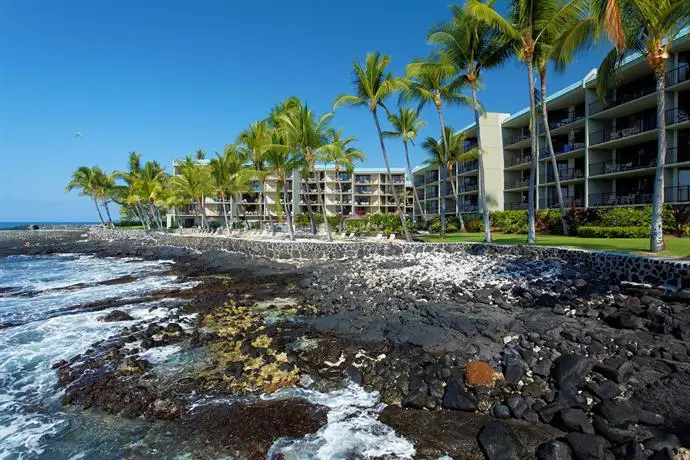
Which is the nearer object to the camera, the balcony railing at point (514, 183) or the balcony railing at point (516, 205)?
the balcony railing at point (516, 205)

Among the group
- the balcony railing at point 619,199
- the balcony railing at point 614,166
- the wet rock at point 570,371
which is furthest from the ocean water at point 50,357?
the balcony railing at point 614,166

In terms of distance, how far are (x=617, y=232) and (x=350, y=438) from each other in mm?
19595

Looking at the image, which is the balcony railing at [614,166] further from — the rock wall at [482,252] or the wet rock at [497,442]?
the wet rock at [497,442]

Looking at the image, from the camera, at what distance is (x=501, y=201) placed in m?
41.3


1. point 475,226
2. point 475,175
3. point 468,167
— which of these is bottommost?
point 475,226

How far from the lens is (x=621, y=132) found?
2805cm

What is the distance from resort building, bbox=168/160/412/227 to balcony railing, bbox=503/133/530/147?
2646cm

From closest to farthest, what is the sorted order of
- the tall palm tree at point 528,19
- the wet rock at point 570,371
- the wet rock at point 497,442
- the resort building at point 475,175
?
the wet rock at point 497,442, the wet rock at point 570,371, the tall palm tree at point 528,19, the resort building at point 475,175

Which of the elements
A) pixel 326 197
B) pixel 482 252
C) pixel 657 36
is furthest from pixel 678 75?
pixel 326 197

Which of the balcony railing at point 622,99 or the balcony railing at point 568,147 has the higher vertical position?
the balcony railing at point 622,99

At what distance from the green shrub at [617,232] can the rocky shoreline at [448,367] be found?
878 cm

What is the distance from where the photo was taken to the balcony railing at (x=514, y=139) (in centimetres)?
3912

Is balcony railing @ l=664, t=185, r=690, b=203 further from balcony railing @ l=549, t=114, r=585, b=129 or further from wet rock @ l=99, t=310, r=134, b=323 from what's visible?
wet rock @ l=99, t=310, r=134, b=323

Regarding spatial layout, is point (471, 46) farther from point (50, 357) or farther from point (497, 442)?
point (50, 357)
